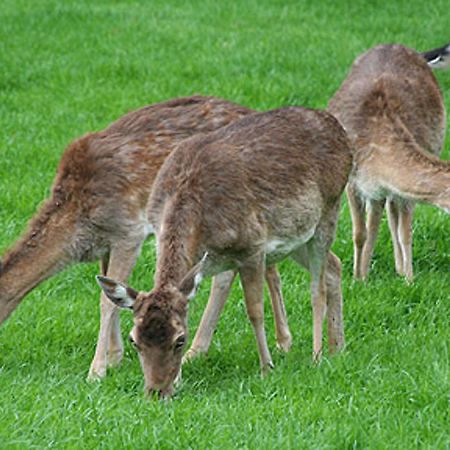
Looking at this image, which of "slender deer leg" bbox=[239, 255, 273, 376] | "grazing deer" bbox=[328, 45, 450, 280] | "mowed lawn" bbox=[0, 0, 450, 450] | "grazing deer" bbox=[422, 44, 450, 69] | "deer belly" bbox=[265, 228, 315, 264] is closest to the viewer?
"mowed lawn" bbox=[0, 0, 450, 450]

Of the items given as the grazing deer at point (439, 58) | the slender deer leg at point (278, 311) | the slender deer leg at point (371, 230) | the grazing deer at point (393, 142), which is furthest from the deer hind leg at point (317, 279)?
the grazing deer at point (439, 58)

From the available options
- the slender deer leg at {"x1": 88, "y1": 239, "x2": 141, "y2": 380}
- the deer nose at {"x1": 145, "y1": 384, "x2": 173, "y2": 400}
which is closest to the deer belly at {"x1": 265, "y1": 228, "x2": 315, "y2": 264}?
the slender deer leg at {"x1": 88, "y1": 239, "x2": 141, "y2": 380}

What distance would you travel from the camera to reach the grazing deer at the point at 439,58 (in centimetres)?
1203

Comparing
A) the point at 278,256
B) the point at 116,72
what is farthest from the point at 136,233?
the point at 116,72

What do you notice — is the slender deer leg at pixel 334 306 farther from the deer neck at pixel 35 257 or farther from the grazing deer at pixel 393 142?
the deer neck at pixel 35 257

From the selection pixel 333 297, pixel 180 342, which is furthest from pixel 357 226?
pixel 180 342

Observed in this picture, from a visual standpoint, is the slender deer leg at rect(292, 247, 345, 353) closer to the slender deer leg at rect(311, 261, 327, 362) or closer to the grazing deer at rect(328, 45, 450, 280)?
the slender deer leg at rect(311, 261, 327, 362)

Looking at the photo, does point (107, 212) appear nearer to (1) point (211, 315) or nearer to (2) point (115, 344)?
(2) point (115, 344)

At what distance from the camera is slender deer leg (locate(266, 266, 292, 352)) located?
345 inches

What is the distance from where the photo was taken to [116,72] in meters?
16.3

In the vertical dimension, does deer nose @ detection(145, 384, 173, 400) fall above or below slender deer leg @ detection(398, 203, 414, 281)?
above

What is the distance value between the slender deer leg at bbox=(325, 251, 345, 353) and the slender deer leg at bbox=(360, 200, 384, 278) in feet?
4.86

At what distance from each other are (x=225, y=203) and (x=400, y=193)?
223cm

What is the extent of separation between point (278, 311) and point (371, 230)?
2.01 meters
